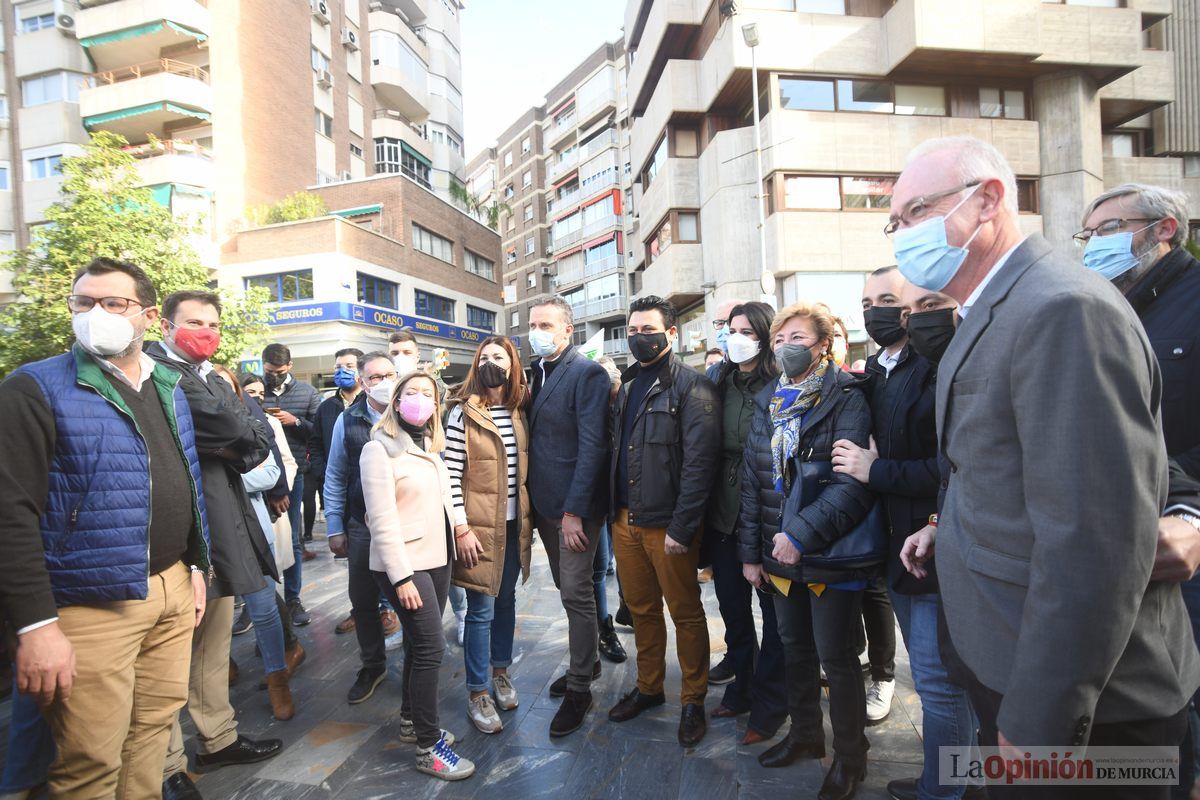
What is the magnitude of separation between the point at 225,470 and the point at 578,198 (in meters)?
41.8

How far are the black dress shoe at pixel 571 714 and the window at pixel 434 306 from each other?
25.8 m

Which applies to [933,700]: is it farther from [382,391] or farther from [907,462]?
[382,391]

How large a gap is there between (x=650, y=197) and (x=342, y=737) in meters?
23.8

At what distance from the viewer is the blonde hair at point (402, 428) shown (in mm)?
3020

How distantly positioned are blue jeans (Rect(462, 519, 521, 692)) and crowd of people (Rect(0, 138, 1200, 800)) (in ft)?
0.08

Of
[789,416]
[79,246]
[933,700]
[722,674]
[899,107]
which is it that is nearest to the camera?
[933,700]

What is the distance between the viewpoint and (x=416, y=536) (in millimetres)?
2959

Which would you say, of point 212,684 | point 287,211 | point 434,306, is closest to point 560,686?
point 212,684

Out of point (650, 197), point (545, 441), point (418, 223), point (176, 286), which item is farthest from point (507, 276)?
point (545, 441)

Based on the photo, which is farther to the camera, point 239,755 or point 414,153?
point 414,153

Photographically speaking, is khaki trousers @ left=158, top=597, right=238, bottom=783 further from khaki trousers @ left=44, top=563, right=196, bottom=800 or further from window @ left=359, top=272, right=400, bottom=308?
window @ left=359, top=272, right=400, bottom=308

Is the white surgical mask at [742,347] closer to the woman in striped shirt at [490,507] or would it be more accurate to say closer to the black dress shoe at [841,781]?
the woman in striped shirt at [490,507]

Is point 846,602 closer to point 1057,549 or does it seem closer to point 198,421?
point 1057,549

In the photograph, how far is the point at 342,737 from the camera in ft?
10.6
